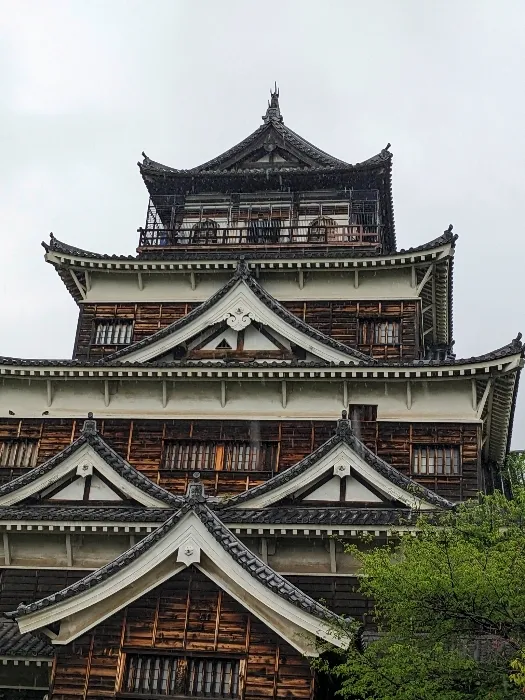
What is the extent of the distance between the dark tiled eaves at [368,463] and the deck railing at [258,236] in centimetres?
958

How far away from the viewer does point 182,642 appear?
14.3 meters

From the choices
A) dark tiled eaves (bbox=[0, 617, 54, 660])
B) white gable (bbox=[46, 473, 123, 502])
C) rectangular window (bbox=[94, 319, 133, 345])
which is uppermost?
rectangular window (bbox=[94, 319, 133, 345])

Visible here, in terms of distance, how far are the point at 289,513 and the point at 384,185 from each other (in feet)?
47.7

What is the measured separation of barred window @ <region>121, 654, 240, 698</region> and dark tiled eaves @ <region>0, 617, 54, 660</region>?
72.9 inches

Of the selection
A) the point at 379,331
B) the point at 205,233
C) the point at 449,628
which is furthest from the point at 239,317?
the point at 449,628

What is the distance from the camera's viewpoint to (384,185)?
29.2 m

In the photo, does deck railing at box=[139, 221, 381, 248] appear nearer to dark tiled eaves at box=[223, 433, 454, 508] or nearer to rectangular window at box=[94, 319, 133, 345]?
rectangular window at box=[94, 319, 133, 345]

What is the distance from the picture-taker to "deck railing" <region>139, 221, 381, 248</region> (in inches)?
1078

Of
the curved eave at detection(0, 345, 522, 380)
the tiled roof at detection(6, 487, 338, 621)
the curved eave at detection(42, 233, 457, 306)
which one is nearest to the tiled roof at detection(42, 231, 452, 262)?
the curved eave at detection(42, 233, 457, 306)

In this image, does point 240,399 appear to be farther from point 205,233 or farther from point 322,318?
point 205,233

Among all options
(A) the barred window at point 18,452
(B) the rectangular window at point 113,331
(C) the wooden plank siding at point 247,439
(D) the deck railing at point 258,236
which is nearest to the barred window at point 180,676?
(C) the wooden plank siding at point 247,439

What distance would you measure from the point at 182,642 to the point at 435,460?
9.97 metres

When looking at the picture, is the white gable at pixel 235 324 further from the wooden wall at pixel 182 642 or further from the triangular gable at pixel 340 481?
the wooden wall at pixel 182 642

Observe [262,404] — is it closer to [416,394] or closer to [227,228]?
[416,394]
